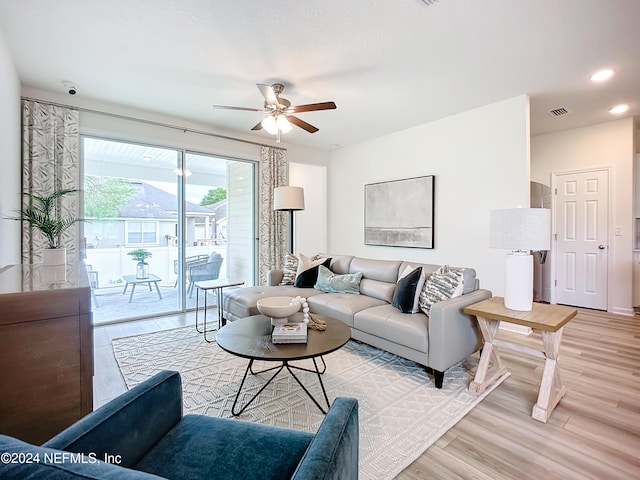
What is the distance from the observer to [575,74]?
3.04 meters

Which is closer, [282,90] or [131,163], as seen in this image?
[282,90]

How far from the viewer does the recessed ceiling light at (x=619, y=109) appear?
382 centimetres

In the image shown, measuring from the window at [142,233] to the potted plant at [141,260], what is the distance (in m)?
0.12

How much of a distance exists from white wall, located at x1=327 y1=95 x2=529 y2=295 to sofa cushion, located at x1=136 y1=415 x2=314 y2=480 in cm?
352

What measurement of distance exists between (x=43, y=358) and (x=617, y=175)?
21.2 ft

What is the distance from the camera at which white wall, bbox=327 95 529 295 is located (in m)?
3.58

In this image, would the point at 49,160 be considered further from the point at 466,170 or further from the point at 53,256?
the point at 466,170

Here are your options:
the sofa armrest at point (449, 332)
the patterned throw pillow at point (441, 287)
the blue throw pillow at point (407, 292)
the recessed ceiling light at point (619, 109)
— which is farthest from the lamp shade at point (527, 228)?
the recessed ceiling light at point (619, 109)

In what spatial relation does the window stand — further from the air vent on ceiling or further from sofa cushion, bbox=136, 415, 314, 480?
the air vent on ceiling

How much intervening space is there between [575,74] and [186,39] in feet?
12.1

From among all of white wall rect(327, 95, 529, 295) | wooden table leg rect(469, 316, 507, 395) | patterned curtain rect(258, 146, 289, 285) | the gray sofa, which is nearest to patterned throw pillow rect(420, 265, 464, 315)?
the gray sofa

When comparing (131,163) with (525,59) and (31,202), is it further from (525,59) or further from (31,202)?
(525,59)

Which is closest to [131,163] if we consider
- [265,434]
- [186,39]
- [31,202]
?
[31,202]

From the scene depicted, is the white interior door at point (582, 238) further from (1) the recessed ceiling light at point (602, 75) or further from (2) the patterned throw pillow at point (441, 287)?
(2) the patterned throw pillow at point (441, 287)
